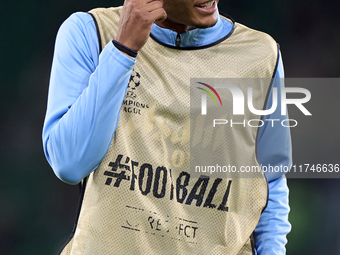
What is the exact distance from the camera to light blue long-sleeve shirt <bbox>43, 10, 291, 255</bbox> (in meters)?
1.11

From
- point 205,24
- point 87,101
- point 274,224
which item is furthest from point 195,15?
point 274,224

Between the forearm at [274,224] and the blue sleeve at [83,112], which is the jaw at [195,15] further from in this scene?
the forearm at [274,224]

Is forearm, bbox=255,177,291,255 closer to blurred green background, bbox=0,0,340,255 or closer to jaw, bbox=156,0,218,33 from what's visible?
jaw, bbox=156,0,218,33

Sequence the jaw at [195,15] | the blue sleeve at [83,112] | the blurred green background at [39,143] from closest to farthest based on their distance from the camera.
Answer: the blue sleeve at [83,112] < the jaw at [195,15] < the blurred green background at [39,143]

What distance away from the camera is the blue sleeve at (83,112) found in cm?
111

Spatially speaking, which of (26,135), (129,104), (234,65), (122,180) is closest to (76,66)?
(129,104)

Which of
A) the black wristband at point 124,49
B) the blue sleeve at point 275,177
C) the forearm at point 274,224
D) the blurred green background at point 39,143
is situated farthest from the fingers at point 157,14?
the blurred green background at point 39,143

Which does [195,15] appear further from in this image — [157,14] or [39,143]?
[39,143]

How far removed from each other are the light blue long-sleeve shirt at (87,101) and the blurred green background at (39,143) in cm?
235

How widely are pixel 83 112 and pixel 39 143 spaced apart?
8.82 feet

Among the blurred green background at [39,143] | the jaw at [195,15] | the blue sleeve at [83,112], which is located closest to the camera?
the blue sleeve at [83,112]

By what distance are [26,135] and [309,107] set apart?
2.08m

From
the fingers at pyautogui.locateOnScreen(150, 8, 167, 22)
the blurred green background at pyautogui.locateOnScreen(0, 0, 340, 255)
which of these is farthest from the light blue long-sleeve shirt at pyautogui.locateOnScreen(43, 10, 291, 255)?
the blurred green background at pyautogui.locateOnScreen(0, 0, 340, 255)

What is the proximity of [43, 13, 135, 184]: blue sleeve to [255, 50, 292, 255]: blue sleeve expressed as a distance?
46cm
